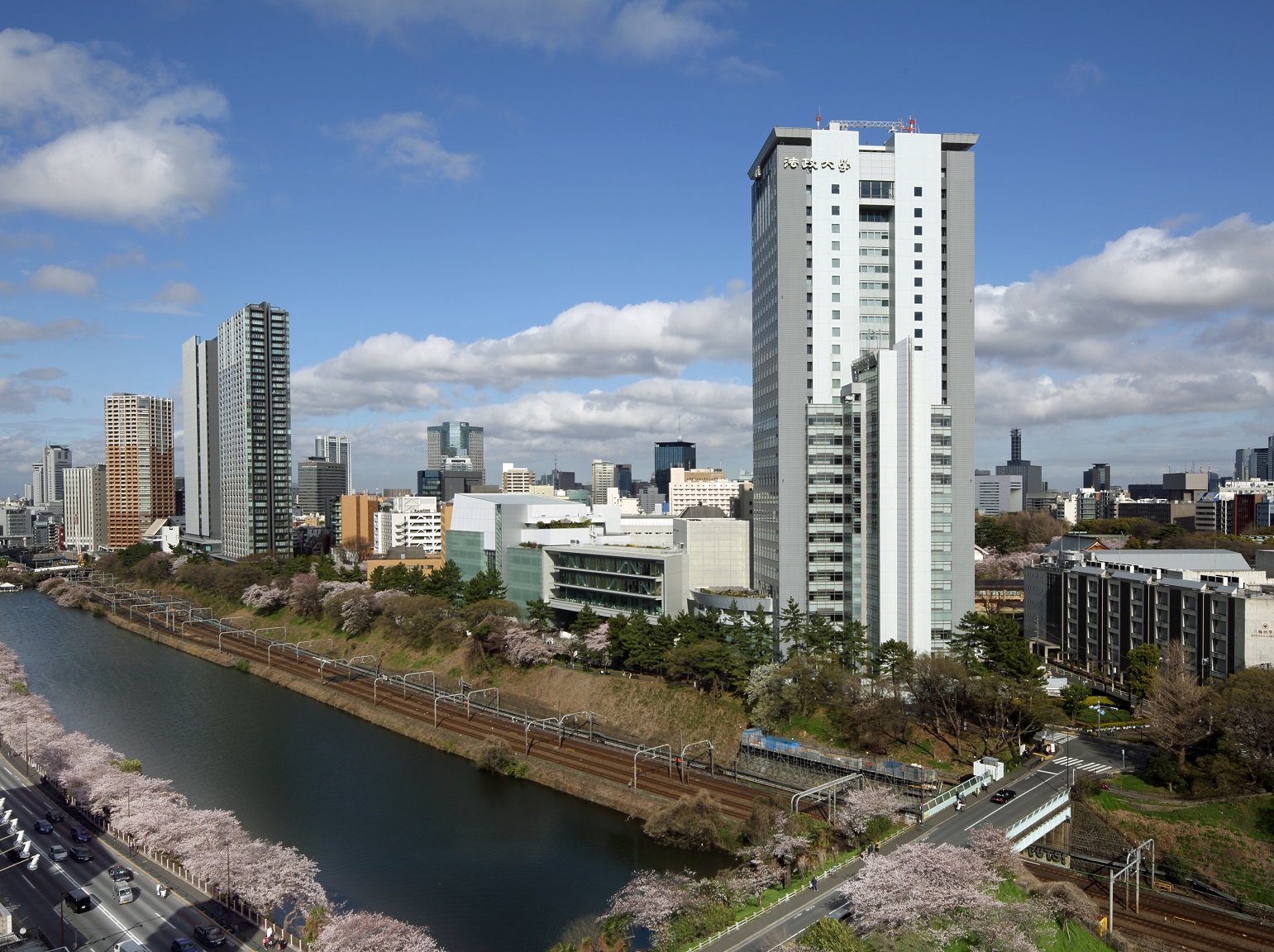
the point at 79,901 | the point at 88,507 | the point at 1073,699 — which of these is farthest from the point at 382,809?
the point at 88,507

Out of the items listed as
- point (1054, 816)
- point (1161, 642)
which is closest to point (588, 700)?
point (1054, 816)

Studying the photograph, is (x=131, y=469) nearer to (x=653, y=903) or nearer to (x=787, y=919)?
(x=653, y=903)

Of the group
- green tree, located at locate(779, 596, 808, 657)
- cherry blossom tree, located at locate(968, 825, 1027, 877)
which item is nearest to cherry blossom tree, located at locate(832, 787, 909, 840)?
cherry blossom tree, located at locate(968, 825, 1027, 877)

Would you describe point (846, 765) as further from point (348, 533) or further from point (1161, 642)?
point (348, 533)

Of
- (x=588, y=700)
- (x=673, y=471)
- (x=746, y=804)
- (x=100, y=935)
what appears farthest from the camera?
(x=673, y=471)

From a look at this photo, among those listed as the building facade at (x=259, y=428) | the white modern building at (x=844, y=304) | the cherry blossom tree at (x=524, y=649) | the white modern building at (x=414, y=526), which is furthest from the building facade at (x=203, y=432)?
the white modern building at (x=844, y=304)
